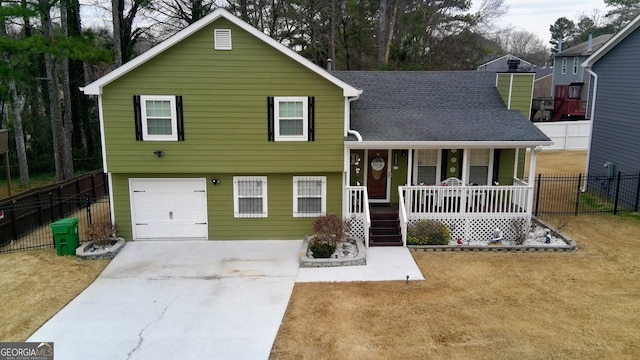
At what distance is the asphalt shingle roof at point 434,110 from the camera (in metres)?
13.1

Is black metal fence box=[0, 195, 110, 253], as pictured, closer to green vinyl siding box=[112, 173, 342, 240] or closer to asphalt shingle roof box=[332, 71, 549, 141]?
green vinyl siding box=[112, 173, 342, 240]

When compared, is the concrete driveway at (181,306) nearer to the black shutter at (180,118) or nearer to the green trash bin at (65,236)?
the green trash bin at (65,236)

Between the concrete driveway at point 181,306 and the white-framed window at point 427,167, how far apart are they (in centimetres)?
455

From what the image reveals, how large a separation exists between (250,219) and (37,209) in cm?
680

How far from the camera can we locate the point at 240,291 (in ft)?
32.6

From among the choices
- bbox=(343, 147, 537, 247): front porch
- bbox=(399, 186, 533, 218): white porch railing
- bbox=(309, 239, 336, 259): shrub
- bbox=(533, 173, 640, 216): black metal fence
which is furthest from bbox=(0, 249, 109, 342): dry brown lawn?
bbox=(533, 173, 640, 216): black metal fence

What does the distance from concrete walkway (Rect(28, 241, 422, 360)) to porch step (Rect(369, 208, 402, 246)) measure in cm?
47

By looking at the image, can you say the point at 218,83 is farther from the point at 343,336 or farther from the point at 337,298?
the point at 343,336

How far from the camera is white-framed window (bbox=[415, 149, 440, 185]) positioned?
560 inches

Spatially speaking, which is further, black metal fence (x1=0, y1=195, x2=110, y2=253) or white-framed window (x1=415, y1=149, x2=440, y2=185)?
white-framed window (x1=415, y1=149, x2=440, y2=185)

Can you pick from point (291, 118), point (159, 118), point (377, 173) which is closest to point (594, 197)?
point (377, 173)

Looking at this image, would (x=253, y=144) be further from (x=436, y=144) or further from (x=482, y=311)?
(x=482, y=311)

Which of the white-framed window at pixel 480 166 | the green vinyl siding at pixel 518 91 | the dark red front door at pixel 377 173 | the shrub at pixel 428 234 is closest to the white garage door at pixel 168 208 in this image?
the dark red front door at pixel 377 173

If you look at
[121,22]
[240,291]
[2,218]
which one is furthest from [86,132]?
[240,291]
